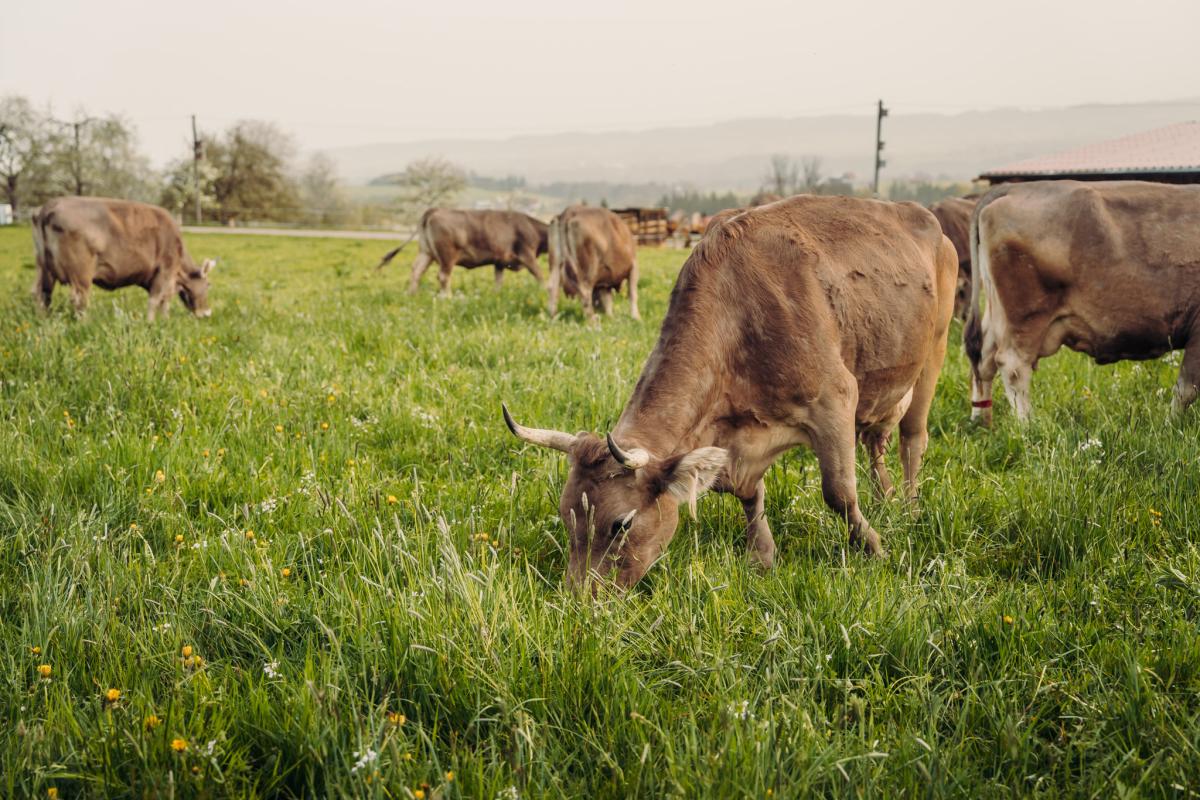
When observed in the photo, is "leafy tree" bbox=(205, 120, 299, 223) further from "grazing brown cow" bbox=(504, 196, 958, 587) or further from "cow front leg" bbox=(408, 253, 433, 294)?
"grazing brown cow" bbox=(504, 196, 958, 587)

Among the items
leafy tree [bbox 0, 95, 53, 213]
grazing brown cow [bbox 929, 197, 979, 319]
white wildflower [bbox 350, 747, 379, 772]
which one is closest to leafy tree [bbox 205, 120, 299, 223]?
leafy tree [bbox 0, 95, 53, 213]

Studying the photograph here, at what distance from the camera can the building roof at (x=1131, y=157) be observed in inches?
579

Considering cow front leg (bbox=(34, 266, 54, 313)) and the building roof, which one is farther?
the building roof

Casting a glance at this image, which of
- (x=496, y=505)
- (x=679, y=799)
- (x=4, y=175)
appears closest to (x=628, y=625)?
(x=679, y=799)

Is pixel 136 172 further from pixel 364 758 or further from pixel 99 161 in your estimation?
pixel 364 758

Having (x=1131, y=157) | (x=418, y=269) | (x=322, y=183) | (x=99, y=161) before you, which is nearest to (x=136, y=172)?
(x=99, y=161)

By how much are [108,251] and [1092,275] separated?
40.1 ft

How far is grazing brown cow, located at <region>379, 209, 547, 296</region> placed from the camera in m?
17.0

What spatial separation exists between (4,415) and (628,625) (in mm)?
5138

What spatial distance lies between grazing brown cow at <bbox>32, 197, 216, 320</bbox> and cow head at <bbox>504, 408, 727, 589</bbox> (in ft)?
30.7

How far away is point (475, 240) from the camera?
681 inches

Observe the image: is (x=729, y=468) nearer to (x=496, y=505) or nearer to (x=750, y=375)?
(x=750, y=375)

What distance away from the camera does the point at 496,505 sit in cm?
442

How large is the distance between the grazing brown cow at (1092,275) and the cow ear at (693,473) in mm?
3437
